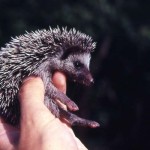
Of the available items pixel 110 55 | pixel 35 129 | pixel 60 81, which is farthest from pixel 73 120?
pixel 110 55

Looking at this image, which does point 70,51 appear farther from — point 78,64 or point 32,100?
point 32,100

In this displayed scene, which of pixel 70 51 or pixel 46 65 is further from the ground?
pixel 70 51

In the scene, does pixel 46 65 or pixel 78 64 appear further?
pixel 78 64

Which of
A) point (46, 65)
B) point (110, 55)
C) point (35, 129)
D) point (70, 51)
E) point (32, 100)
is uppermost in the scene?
point (110, 55)

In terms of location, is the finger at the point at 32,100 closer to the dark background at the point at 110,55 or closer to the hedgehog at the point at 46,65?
the hedgehog at the point at 46,65

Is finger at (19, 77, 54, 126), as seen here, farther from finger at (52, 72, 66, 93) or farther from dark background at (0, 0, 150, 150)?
dark background at (0, 0, 150, 150)

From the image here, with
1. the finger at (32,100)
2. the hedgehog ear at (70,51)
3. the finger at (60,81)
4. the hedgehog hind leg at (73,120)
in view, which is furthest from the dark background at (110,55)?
the finger at (32,100)

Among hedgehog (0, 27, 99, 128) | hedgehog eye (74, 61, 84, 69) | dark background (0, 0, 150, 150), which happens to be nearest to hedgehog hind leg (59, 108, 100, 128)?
hedgehog (0, 27, 99, 128)

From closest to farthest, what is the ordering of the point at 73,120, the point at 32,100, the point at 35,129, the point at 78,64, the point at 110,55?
the point at 35,129, the point at 32,100, the point at 73,120, the point at 78,64, the point at 110,55
